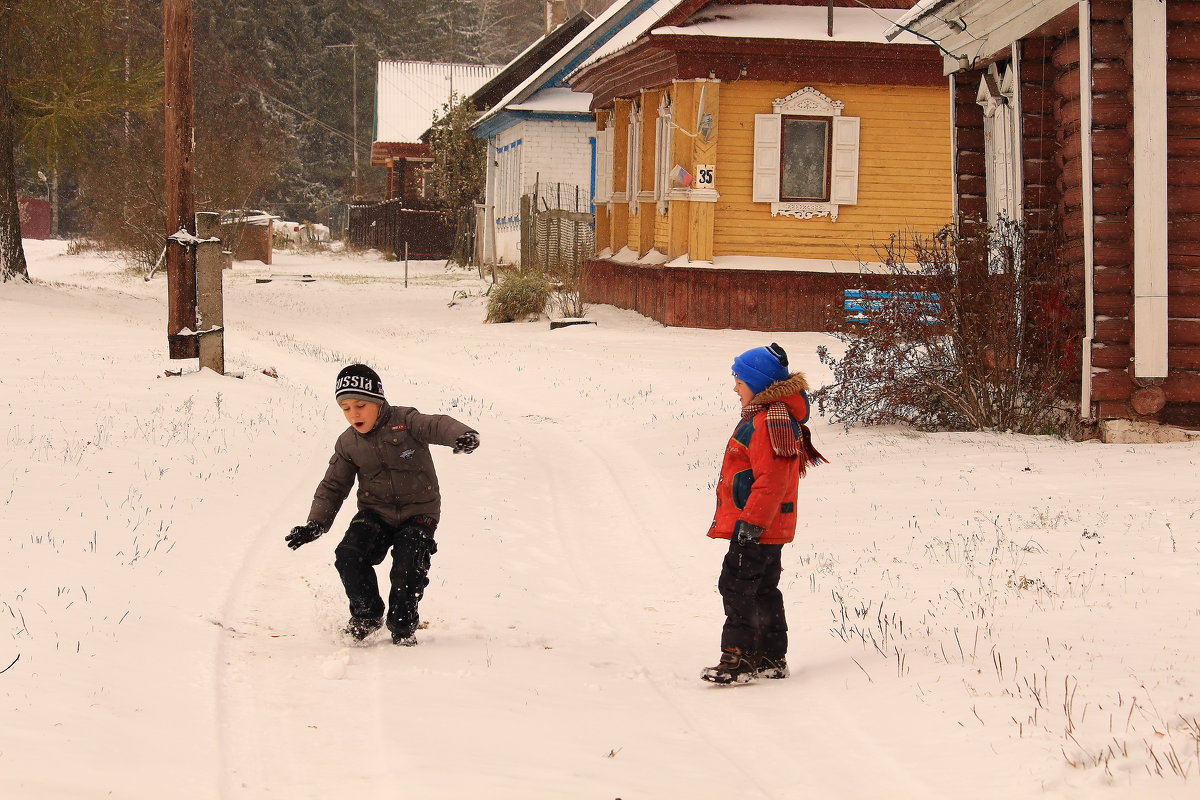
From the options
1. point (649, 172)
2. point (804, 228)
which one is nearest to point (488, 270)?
point (649, 172)

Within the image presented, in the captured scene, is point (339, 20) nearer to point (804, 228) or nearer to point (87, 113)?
point (87, 113)

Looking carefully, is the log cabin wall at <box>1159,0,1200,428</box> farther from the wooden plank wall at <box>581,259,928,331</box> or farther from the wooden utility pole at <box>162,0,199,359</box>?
the wooden plank wall at <box>581,259,928,331</box>

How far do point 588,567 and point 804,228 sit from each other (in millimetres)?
13958

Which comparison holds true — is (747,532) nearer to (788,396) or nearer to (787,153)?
(788,396)

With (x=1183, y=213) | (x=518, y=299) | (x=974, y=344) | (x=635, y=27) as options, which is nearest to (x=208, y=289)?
(x=974, y=344)

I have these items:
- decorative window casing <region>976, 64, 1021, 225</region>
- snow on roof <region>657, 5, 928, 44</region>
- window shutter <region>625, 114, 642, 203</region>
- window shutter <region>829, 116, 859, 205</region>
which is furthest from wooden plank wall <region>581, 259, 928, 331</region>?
decorative window casing <region>976, 64, 1021, 225</region>

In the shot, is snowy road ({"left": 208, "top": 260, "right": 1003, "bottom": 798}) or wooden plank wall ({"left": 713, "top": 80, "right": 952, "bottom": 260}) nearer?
snowy road ({"left": 208, "top": 260, "right": 1003, "bottom": 798})

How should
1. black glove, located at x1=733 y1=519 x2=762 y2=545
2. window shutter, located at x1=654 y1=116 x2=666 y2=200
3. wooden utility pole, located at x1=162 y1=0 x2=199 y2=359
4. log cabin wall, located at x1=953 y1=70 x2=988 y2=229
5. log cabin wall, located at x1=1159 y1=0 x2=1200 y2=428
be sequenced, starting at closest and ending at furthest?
black glove, located at x1=733 y1=519 x2=762 y2=545
log cabin wall, located at x1=1159 y1=0 x2=1200 y2=428
wooden utility pole, located at x1=162 y1=0 x2=199 y2=359
log cabin wall, located at x1=953 y1=70 x2=988 y2=229
window shutter, located at x1=654 y1=116 x2=666 y2=200

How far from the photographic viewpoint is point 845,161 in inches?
806

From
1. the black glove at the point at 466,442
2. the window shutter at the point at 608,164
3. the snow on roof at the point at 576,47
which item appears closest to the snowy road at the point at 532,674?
the black glove at the point at 466,442

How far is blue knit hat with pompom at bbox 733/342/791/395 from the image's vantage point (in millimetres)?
5426

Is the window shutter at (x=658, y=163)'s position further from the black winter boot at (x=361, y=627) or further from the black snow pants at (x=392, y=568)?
the black winter boot at (x=361, y=627)

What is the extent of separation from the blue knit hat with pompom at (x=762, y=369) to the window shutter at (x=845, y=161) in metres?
15.7

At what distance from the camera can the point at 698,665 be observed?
5.81 meters
